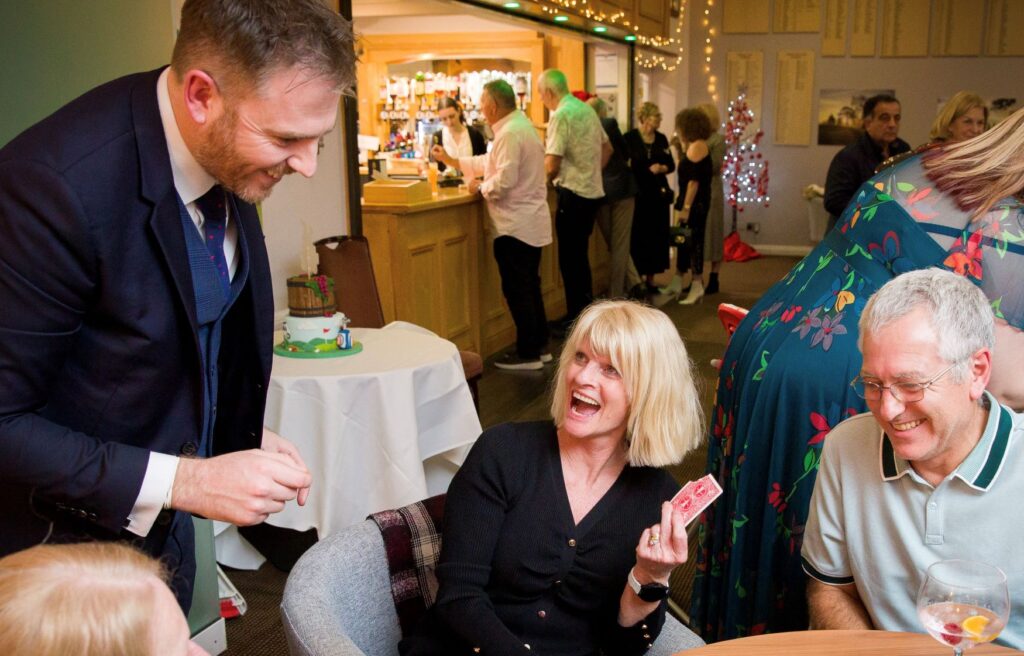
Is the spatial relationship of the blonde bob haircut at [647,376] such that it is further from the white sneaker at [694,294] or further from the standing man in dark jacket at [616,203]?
the white sneaker at [694,294]

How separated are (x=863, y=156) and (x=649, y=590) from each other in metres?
4.33

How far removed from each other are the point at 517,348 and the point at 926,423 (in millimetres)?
4694

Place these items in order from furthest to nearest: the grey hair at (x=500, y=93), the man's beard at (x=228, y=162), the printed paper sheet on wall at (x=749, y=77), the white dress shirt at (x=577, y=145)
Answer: the printed paper sheet on wall at (x=749, y=77) < the white dress shirt at (x=577, y=145) < the grey hair at (x=500, y=93) < the man's beard at (x=228, y=162)

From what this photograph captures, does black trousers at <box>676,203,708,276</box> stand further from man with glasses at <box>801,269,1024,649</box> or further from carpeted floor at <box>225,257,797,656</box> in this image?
man with glasses at <box>801,269,1024,649</box>

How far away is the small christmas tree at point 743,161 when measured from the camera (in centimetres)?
1107

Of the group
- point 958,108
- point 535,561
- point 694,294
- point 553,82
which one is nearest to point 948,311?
point 535,561

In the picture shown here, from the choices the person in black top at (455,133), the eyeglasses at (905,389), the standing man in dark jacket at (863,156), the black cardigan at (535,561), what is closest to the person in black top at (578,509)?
the black cardigan at (535,561)

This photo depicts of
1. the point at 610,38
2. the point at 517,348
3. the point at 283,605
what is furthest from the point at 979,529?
the point at 610,38

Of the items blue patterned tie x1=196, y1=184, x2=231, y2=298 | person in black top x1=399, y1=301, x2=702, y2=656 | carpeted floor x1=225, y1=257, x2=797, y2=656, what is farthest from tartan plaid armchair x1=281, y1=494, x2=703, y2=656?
carpeted floor x1=225, y1=257, x2=797, y2=656

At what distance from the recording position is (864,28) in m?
10.5

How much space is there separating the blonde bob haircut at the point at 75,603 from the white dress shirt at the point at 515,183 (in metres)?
4.90

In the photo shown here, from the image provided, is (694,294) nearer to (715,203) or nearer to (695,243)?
(695,243)

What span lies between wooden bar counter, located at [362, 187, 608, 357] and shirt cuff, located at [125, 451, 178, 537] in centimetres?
390

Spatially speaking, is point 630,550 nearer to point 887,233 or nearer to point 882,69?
point 887,233
